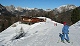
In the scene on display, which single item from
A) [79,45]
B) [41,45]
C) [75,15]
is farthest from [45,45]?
[75,15]

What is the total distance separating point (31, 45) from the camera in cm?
1698

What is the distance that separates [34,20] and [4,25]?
133 ft

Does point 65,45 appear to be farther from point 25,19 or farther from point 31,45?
point 25,19

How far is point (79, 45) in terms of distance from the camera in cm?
1692

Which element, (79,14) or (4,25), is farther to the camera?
(4,25)

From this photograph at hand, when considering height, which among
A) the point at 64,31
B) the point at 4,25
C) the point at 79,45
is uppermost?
the point at 64,31

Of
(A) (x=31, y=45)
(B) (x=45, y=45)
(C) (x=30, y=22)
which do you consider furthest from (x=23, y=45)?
(C) (x=30, y=22)

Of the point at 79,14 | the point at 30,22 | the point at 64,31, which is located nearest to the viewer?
the point at 64,31

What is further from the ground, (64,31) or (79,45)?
(64,31)

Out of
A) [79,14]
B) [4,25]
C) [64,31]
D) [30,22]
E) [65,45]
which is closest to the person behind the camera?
[65,45]

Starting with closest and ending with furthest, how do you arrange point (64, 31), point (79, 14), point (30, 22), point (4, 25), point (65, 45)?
point (65, 45) < point (64, 31) < point (30, 22) < point (79, 14) < point (4, 25)

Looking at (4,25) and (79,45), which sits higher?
(79,45)

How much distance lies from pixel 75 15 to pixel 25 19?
2723cm

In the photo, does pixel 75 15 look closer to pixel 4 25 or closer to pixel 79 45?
Result: pixel 4 25
